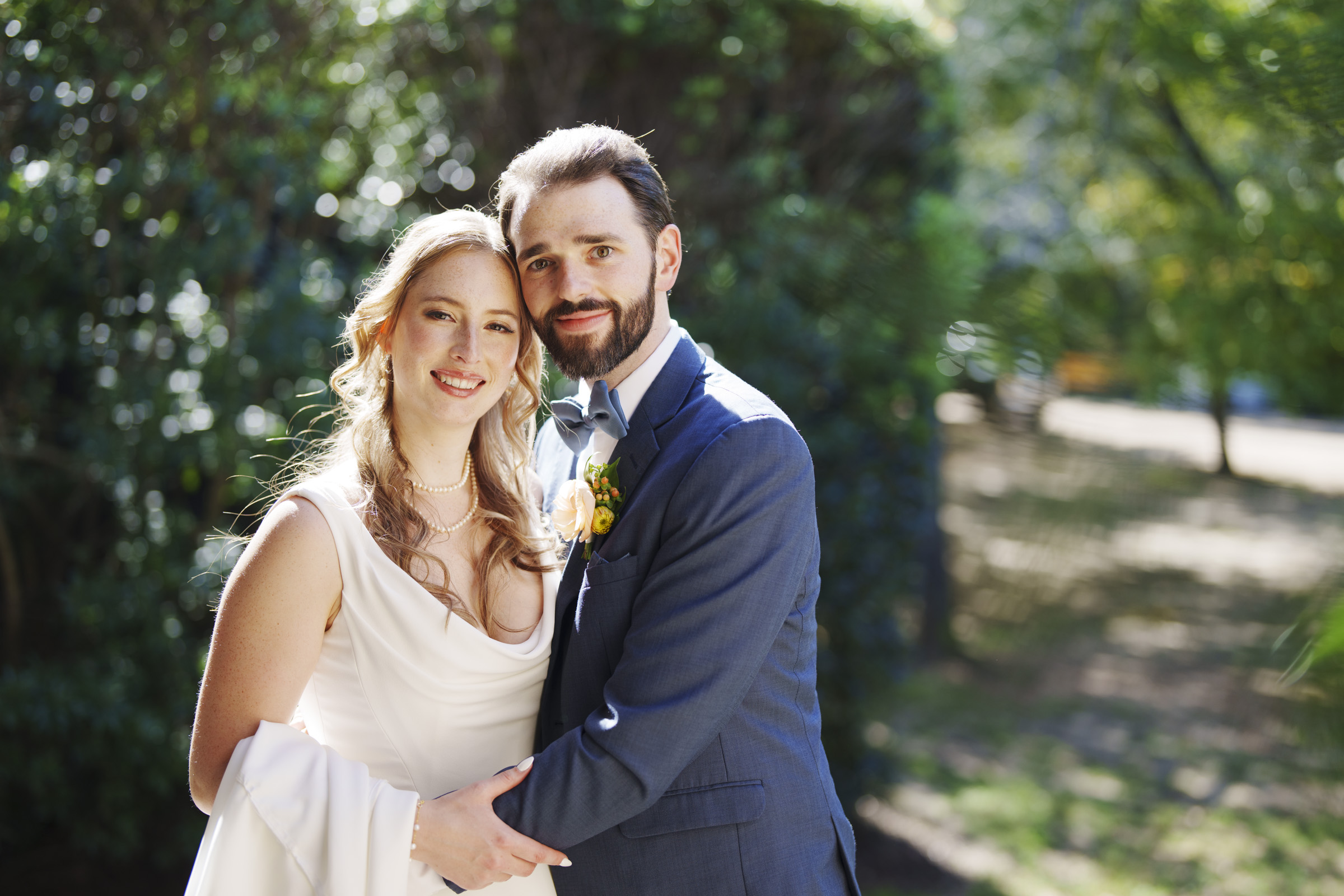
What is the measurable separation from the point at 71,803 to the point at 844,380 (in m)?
3.63

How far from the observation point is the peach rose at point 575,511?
6.69 feet

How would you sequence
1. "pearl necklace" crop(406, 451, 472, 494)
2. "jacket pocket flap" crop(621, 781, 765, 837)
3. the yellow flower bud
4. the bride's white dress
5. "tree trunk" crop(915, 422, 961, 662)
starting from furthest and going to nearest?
"tree trunk" crop(915, 422, 961, 662), "pearl necklace" crop(406, 451, 472, 494), the yellow flower bud, "jacket pocket flap" crop(621, 781, 765, 837), the bride's white dress

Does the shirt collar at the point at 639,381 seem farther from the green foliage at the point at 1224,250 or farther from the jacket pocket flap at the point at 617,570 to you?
the green foliage at the point at 1224,250

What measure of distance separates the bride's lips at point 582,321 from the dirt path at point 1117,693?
0.80 metres

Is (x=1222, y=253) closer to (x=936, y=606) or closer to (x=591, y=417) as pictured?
(x=591, y=417)

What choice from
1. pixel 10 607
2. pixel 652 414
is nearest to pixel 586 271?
pixel 652 414

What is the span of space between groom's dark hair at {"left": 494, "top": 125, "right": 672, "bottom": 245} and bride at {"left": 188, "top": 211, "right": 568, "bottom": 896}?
4.9 inches

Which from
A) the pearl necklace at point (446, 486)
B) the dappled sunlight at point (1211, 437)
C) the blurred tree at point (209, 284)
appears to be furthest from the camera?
the blurred tree at point (209, 284)

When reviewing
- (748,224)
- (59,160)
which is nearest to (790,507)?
(59,160)

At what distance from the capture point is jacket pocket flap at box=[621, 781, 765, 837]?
1.91 meters

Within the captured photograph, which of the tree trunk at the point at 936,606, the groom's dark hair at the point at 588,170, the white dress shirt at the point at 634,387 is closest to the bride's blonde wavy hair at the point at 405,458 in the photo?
the groom's dark hair at the point at 588,170

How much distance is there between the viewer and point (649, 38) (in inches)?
182

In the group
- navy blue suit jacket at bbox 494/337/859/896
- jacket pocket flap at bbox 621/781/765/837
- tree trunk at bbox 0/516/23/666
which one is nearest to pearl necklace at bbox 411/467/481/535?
navy blue suit jacket at bbox 494/337/859/896

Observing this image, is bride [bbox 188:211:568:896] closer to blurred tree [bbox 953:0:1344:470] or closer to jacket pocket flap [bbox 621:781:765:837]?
jacket pocket flap [bbox 621:781:765:837]
